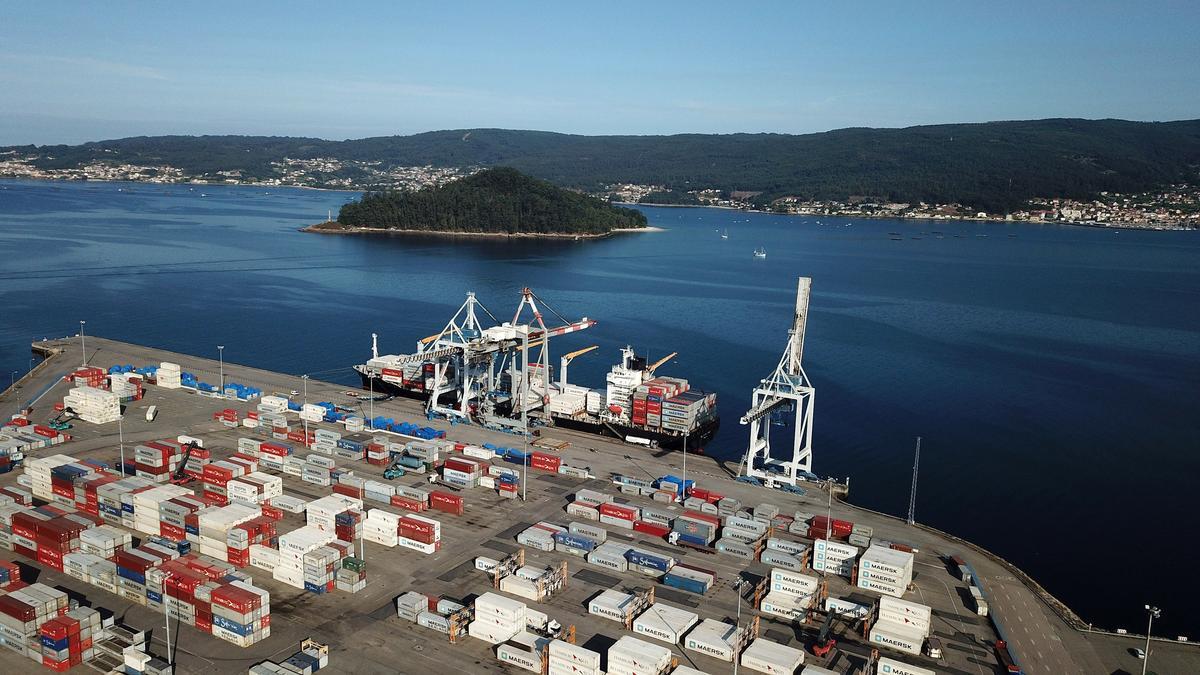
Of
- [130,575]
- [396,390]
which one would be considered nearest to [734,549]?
[130,575]

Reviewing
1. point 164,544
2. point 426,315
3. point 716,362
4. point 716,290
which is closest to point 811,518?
point 164,544

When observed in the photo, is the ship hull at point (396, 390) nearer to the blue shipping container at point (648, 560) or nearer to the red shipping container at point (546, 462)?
the red shipping container at point (546, 462)

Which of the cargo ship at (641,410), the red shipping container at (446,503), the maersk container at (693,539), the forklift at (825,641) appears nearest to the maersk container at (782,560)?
the maersk container at (693,539)

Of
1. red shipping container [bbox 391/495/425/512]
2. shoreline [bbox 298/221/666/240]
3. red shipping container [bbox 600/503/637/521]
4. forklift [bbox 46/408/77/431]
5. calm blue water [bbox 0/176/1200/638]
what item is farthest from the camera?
shoreline [bbox 298/221/666/240]

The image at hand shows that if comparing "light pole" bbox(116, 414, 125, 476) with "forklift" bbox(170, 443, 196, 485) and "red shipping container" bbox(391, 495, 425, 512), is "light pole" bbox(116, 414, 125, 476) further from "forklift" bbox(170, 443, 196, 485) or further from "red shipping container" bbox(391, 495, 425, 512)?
"red shipping container" bbox(391, 495, 425, 512)

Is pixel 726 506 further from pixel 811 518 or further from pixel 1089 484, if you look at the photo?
pixel 1089 484

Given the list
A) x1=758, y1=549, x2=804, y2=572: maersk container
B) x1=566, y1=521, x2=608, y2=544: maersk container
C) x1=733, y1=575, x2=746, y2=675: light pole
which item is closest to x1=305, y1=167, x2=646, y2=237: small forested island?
x1=566, y1=521, x2=608, y2=544: maersk container

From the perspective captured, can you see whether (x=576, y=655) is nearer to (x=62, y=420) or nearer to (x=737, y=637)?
(x=737, y=637)
